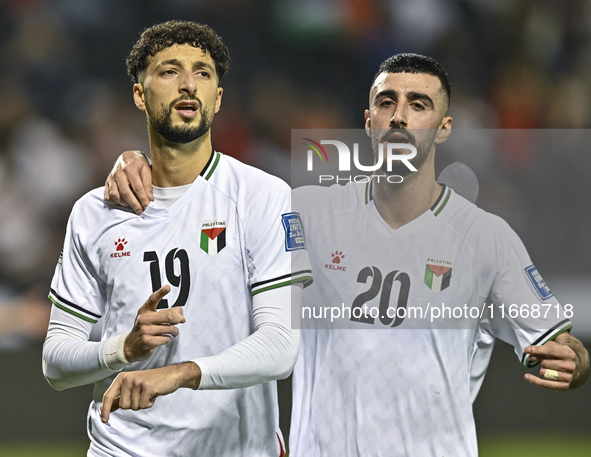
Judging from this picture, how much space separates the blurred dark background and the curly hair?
258cm

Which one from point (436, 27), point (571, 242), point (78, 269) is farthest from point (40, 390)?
point (436, 27)

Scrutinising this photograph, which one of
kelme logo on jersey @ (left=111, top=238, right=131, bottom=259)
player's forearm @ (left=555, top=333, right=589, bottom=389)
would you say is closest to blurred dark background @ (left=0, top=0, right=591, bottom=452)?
player's forearm @ (left=555, top=333, right=589, bottom=389)

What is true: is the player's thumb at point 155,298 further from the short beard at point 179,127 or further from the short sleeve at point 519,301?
the short sleeve at point 519,301

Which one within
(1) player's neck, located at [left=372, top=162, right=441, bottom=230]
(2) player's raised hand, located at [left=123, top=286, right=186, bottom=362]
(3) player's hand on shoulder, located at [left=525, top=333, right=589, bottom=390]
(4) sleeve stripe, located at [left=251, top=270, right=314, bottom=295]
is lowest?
(3) player's hand on shoulder, located at [left=525, top=333, right=589, bottom=390]

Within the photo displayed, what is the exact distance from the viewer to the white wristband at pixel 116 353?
2561mm

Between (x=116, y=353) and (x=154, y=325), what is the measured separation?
309 mm

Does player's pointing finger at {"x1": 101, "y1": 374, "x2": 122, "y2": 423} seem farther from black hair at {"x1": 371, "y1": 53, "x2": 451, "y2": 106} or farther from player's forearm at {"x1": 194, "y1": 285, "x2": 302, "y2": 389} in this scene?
black hair at {"x1": 371, "y1": 53, "x2": 451, "y2": 106}

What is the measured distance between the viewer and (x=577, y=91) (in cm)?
629

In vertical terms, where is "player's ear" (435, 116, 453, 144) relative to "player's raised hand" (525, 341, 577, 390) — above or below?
above

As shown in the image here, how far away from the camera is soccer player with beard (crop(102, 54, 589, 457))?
2.93m

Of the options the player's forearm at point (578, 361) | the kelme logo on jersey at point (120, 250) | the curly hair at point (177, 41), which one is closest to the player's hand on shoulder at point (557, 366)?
the player's forearm at point (578, 361)

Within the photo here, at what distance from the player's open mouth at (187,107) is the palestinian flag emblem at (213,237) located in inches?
17.6

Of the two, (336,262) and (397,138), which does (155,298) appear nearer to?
(336,262)

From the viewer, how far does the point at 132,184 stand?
9.64 ft
